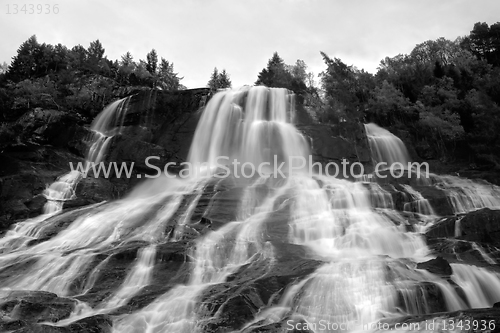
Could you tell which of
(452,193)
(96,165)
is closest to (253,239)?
(452,193)

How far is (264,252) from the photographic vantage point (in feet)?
42.0

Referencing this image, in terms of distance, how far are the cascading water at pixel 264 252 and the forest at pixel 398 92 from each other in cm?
661

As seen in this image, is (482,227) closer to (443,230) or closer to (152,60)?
(443,230)

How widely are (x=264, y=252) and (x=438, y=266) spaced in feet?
17.8

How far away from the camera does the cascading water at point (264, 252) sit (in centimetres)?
902

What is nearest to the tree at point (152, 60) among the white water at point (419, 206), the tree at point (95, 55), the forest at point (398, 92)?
the tree at point (95, 55)

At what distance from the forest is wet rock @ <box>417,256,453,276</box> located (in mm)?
15771

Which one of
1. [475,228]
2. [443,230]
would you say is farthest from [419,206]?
[475,228]

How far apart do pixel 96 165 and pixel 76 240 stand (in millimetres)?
10544

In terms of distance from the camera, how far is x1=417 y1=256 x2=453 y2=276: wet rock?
1034cm

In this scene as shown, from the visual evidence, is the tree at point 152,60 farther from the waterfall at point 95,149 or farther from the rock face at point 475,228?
the rock face at point 475,228

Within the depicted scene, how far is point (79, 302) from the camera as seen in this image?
991cm

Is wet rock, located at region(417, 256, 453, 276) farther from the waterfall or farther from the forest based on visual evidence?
the waterfall

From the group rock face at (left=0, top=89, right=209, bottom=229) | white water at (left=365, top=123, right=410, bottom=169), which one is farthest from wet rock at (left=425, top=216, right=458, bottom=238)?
rock face at (left=0, top=89, right=209, bottom=229)
